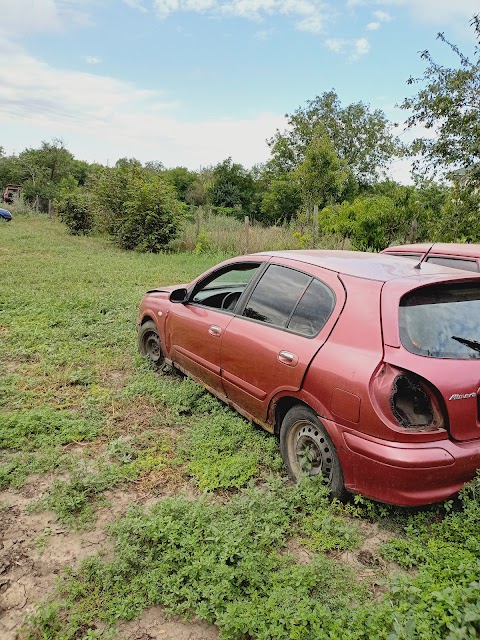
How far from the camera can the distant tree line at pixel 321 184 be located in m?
9.21

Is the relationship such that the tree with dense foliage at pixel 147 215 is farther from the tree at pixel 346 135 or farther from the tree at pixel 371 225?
the tree at pixel 346 135

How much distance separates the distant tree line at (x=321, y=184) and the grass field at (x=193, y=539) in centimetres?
813

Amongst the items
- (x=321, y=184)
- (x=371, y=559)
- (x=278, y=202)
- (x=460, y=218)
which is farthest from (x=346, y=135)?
(x=371, y=559)

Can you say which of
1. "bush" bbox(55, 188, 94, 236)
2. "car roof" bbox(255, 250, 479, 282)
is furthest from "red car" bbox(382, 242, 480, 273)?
"bush" bbox(55, 188, 94, 236)

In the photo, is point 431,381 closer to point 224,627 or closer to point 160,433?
point 224,627

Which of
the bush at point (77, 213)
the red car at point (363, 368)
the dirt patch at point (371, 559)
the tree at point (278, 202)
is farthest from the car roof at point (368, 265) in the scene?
the tree at point (278, 202)

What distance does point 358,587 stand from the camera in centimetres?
222

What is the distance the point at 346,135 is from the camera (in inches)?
1642

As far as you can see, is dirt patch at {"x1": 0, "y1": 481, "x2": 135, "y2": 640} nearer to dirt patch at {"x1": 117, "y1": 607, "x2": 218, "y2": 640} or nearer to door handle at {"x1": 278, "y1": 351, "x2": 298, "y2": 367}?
dirt patch at {"x1": 117, "y1": 607, "x2": 218, "y2": 640}

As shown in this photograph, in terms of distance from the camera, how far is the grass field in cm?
204

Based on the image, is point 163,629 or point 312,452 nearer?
point 163,629

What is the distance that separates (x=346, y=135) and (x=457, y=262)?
135ft

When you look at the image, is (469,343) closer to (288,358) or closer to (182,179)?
(288,358)

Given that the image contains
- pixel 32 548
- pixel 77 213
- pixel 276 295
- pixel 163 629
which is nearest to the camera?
pixel 163 629
